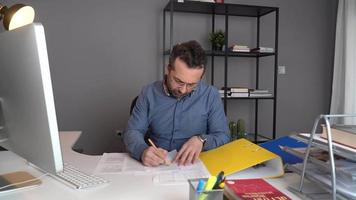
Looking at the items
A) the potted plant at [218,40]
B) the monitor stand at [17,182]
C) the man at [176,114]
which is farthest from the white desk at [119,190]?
the potted plant at [218,40]

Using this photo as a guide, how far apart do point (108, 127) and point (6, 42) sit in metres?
2.49

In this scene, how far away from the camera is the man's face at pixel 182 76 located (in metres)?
1.42

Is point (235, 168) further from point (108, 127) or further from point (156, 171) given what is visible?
point (108, 127)

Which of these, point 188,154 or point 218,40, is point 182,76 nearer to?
point 188,154

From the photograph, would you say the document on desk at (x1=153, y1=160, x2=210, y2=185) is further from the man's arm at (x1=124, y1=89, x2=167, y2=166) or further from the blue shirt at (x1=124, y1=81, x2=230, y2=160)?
the blue shirt at (x1=124, y1=81, x2=230, y2=160)

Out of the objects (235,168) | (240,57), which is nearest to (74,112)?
(240,57)

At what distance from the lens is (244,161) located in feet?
3.64

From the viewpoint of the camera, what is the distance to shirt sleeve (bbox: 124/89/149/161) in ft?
4.28

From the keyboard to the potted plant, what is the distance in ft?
7.68

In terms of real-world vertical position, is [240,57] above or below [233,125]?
above

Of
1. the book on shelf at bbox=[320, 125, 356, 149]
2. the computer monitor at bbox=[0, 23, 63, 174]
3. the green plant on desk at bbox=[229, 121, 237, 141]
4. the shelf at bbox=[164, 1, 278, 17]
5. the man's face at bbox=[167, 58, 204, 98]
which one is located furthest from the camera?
the green plant on desk at bbox=[229, 121, 237, 141]

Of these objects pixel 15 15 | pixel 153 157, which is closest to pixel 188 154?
pixel 153 157

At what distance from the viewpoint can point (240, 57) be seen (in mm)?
3436

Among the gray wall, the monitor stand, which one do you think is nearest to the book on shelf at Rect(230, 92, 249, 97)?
the gray wall
